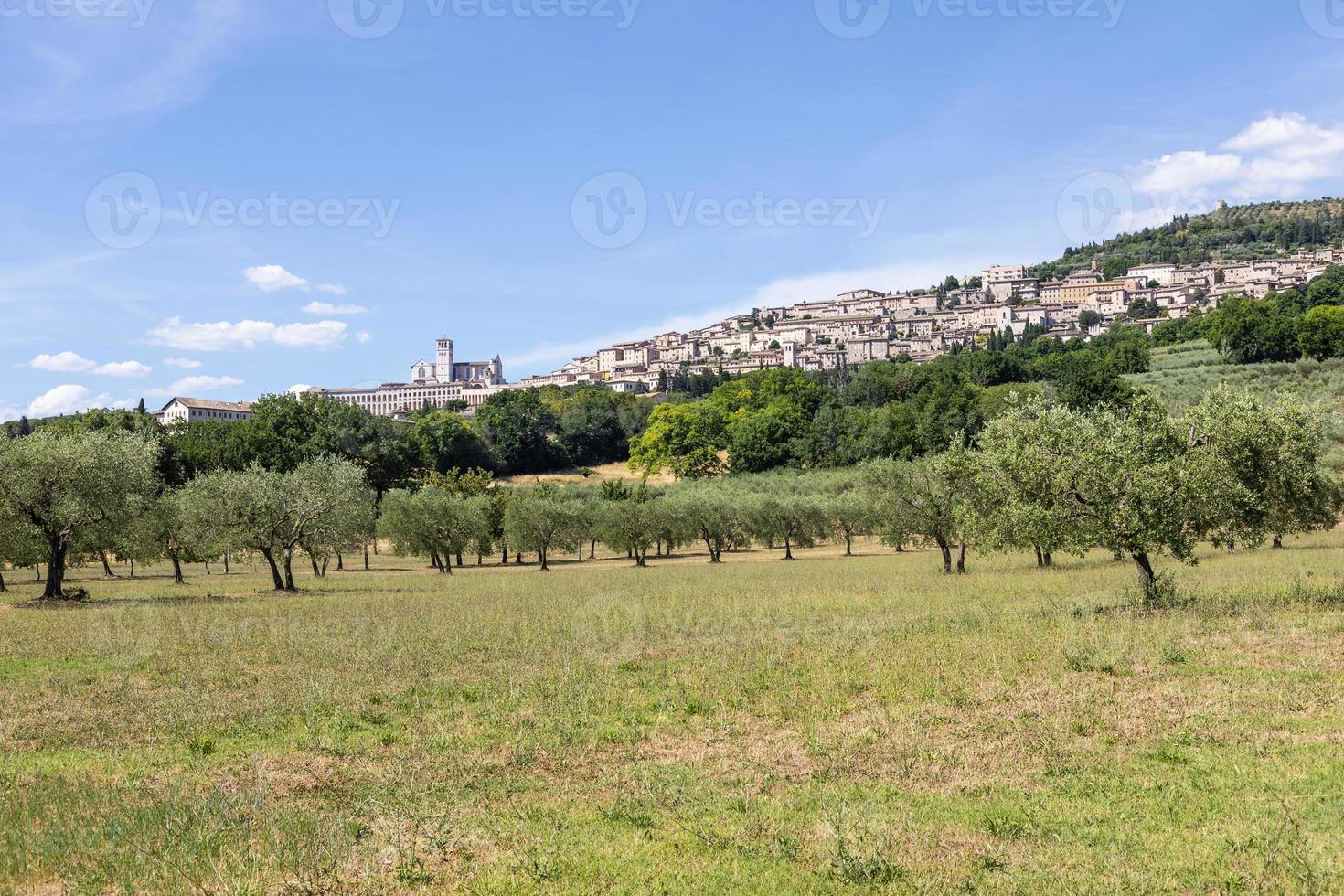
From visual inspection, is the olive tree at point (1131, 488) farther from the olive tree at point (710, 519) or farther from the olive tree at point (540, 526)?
the olive tree at point (540, 526)

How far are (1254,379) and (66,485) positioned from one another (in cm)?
12753

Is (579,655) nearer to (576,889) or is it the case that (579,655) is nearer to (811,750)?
(811,750)

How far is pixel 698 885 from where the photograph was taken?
31.2 feet

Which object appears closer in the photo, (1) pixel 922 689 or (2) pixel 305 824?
(2) pixel 305 824

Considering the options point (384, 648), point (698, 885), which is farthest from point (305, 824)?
point (384, 648)

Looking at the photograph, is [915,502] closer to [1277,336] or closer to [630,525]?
[630,525]


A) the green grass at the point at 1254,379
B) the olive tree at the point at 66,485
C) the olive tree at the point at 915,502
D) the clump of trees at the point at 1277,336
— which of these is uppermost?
the clump of trees at the point at 1277,336

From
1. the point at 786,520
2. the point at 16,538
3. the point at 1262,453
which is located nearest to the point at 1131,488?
the point at 1262,453

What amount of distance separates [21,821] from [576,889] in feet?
24.8

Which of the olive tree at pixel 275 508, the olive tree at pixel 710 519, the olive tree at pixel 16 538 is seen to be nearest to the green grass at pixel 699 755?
the olive tree at pixel 16 538

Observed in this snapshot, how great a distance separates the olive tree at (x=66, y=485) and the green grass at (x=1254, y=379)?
78787 mm

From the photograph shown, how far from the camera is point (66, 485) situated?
41312mm

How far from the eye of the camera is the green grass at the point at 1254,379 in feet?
276

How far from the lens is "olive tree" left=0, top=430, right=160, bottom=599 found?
133 feet
